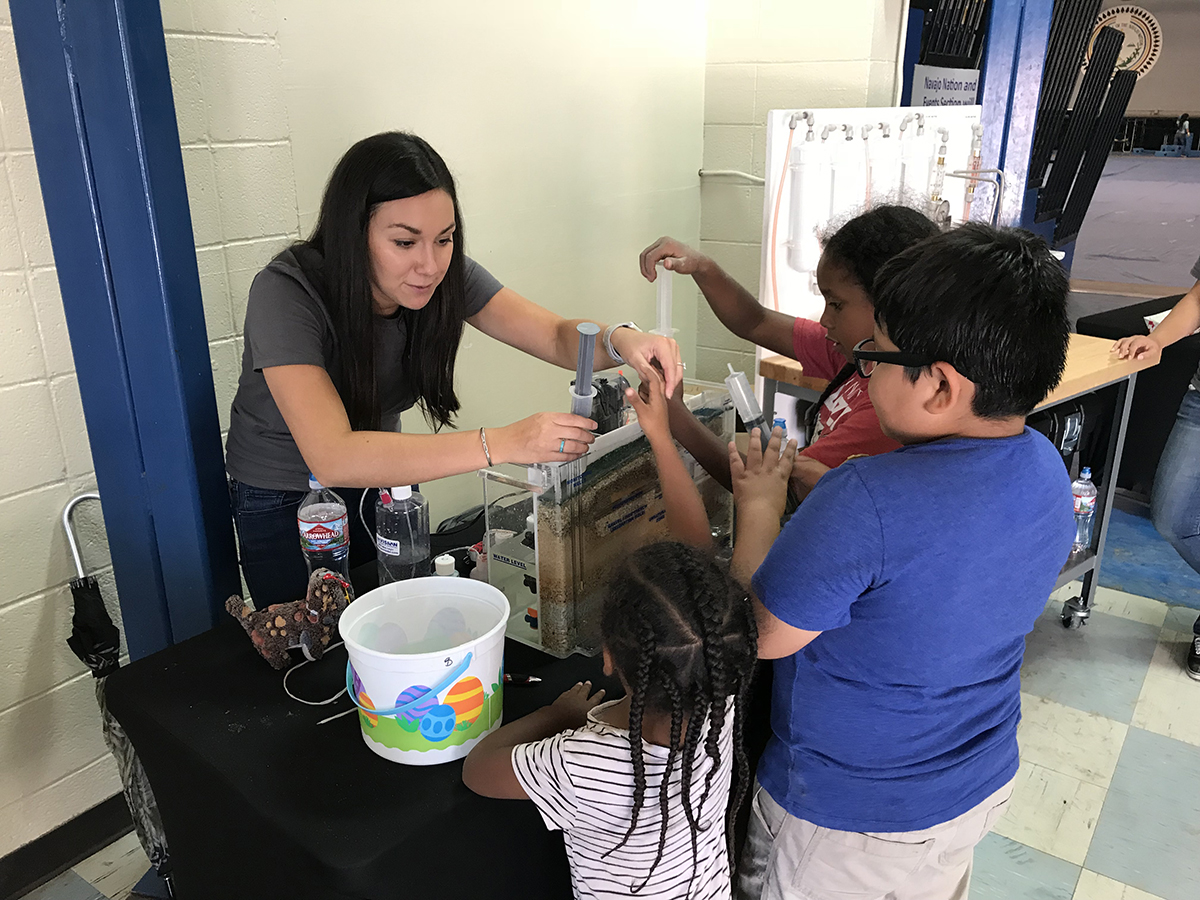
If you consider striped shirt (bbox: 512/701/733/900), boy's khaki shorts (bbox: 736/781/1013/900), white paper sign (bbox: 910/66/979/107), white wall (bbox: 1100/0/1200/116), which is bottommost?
boy's khaki shorts (bbox: 736/781/1013/900)

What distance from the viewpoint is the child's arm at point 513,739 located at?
96 cm

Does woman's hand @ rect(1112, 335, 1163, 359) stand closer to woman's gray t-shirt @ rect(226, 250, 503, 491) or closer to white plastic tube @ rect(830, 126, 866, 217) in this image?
white plastic tube @ rect(830, 126, 866, 217)

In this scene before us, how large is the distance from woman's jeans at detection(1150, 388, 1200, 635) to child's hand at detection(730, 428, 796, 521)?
6.07 feet

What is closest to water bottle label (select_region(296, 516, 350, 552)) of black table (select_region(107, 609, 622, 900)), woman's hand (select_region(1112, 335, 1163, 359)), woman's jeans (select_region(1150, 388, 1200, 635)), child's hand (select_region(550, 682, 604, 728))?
black table (select_region(107, 609, 622, 900))

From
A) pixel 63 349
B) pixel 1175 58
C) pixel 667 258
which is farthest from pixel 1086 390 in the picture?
pixel 1175 58

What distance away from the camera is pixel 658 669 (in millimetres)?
917

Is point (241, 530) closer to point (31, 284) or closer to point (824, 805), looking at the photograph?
point (31, 284)

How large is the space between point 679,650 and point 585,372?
45 cm

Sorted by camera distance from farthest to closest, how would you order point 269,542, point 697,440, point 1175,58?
point 1175,58
point 269,542
point 697,440

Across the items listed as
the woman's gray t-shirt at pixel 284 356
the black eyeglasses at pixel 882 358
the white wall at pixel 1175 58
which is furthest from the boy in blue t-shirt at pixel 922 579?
the white wall at pixel 1175 58

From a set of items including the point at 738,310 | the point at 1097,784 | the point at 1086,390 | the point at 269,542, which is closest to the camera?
the point at 269,542

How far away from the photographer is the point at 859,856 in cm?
109

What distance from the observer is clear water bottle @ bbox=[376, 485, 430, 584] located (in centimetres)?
141

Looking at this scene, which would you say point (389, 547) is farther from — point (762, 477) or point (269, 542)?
point (762, 477)
